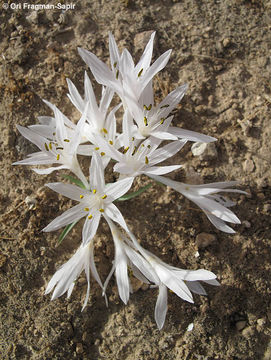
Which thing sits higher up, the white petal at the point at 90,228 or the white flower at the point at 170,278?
the white petal at the point at 90,228

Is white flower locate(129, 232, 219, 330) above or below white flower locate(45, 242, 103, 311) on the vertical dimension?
below

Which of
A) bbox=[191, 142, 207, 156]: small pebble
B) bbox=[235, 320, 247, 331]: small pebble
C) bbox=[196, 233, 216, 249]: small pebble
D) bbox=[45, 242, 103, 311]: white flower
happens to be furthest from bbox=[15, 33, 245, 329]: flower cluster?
bbox=[235, 320, 247, 331]: small pebble

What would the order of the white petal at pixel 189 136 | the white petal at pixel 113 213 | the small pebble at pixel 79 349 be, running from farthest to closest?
1. the small pebble at pixel 79 349
2. the white petal at pixel 189 136
3. the white petal at pixel 113 213

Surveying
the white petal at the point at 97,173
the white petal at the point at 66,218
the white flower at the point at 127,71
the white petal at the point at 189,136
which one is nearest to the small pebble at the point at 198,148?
the white petal at the point at 189,136

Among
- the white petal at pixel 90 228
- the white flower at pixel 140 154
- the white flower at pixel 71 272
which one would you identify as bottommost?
the white flower at pixel 71 272

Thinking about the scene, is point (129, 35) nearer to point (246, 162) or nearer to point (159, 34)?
point (159, 34)

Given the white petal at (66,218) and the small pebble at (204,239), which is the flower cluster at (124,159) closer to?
the white petal at (66,218)

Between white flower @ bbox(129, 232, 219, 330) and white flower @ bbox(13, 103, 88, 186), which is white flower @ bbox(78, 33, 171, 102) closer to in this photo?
white flower @ bbox(13, 103, 88, 186)
